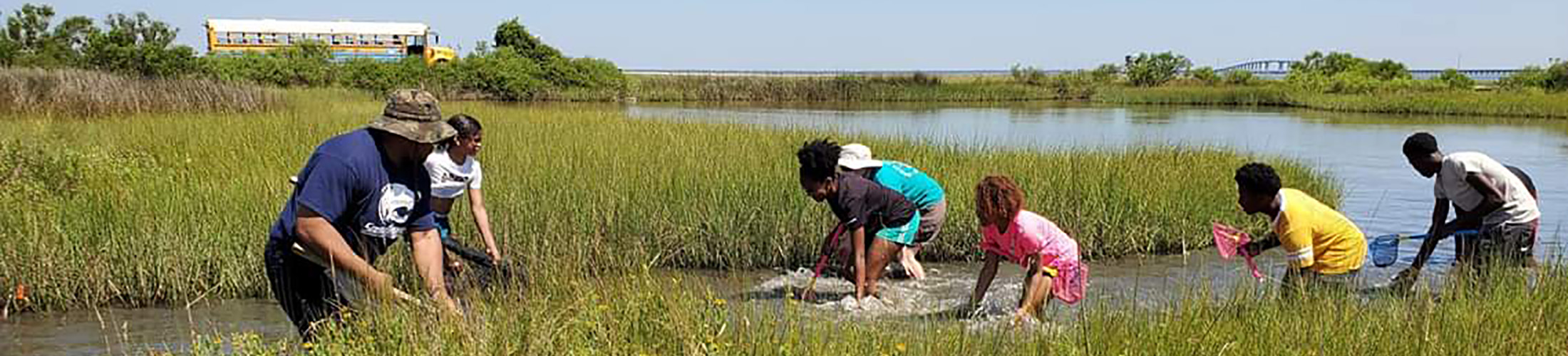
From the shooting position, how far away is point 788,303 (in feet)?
15.0

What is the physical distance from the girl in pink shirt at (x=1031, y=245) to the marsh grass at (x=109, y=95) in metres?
14.4

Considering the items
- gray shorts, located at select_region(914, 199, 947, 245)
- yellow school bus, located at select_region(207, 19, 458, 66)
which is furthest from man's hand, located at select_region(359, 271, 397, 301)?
yellow school bus, located at select_region(207, 19, 458, 66)

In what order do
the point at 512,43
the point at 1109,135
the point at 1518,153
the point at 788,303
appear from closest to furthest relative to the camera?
1. the point at 788,303
2. the point at 1518,153
3. the point at 1109,135
4. the point at 512,43

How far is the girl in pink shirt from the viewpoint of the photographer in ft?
19.3

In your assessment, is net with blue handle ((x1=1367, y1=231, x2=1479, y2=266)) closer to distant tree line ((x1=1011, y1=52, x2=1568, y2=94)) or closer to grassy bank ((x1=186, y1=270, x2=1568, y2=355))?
grassy bank ((x1=186, y1=270, x2=1568, y2=355))

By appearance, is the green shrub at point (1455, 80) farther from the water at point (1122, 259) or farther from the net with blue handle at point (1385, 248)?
the net with blue handle at point (1385, 248)

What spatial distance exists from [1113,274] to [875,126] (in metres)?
19.6

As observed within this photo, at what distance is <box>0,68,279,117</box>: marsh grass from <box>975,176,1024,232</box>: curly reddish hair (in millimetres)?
14405

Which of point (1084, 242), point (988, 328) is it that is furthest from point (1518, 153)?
point (988, 328)

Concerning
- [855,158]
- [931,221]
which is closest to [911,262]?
[931,221]

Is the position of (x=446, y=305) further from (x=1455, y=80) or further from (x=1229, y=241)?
(x=1455, y=80)

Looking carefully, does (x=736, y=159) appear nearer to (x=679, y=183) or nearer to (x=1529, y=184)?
(x=679, y=183)

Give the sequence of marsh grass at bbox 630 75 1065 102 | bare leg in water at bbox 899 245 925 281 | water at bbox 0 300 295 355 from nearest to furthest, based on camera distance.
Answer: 1. water at bbox 0 300 295 355
2. bare leg in water at bbox 899 245 925 281
3. marsh grass at bbox 630 75 1065 102

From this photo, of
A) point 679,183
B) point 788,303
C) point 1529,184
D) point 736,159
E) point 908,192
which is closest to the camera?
point 788,303
